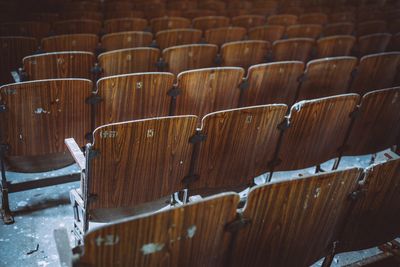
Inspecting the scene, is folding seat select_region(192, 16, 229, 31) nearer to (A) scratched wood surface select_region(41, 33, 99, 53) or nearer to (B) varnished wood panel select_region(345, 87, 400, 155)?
(A) scratched wood surface select_region(41, 33, 99, 53)

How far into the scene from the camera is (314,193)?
0.87m

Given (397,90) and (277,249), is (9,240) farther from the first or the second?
(397,90)

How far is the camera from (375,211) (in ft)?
3.33

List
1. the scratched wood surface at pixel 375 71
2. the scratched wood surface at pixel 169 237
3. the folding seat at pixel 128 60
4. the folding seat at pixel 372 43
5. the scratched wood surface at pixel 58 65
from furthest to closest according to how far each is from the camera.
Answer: the folding seat at pixel 372 43, the scratched wood surface at pixel 375 71, the folding seat at pixel 128 60, the scratched wood surface at pixel 58 65, the scratched wood surface at pixel 169 237

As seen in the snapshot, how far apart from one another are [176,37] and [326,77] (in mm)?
856

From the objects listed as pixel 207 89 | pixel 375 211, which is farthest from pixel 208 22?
pixel 375 211

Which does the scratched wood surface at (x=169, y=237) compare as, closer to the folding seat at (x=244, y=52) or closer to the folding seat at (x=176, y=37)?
the folding seat at (x=244, y=52)

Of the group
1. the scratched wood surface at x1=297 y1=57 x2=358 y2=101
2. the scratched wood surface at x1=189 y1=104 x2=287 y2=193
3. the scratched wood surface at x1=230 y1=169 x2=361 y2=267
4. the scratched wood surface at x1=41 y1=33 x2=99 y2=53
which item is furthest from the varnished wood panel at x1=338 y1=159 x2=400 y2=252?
the scratched wood surface at x1=41 y1=33 x2=99 y2=53

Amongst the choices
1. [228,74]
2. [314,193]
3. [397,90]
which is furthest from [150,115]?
[397,90]

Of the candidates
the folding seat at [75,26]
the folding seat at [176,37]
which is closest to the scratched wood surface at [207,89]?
the folding seat at [176,37]

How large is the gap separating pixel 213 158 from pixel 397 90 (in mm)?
736

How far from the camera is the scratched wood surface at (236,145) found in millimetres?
1104

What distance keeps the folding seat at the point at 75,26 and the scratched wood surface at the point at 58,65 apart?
2.19 feet

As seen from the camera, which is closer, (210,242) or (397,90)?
(210,242)
